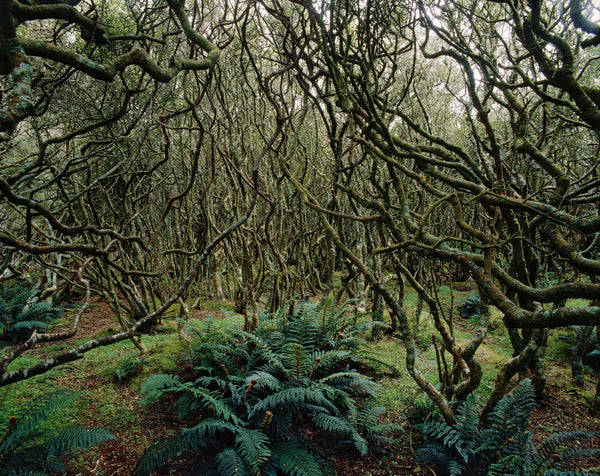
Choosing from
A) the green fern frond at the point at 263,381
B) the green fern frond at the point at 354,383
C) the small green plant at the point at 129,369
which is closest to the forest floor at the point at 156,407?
the small green plant at the point at 129,369

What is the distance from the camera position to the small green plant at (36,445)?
7.59ft

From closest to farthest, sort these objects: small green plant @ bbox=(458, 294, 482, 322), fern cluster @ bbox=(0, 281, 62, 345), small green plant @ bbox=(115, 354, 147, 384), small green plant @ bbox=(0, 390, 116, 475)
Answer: small green plant @ bbox=(0, 390, 116, 475), small green plant @ bbox=(115, 354, 147, 384), fern cluster @ bbox=(0, 281, 62, 345), small green plant @ bbox=(458, 294, 482, 322)

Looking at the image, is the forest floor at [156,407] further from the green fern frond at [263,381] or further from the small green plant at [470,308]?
the small green plant at [470,308]

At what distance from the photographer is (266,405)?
10.1 feet

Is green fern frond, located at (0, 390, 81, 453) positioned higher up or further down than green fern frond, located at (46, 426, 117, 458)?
higher up

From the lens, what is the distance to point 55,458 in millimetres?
2570

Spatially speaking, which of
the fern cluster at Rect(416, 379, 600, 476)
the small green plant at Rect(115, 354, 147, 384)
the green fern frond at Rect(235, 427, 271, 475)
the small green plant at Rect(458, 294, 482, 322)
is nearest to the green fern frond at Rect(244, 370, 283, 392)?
the green fern frond at Rect(235, 427, 271, 475)

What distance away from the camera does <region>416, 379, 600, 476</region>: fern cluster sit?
2.49 meters

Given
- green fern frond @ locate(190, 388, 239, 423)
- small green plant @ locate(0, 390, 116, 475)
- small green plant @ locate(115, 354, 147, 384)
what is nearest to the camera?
small green plant @ locate(0, 390, 116, 475)

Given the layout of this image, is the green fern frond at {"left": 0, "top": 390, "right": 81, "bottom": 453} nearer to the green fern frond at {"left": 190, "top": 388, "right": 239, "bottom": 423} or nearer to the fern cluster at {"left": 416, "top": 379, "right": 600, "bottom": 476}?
the green fern frond at {"left": 190, "top": 388, "right": 239, "bottom": 423}

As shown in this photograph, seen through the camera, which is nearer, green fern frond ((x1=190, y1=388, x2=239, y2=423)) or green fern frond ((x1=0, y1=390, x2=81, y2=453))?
green fern frond ((x1=0, y1=390, x2=81, y2=453))

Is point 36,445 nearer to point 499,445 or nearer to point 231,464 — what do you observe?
point 231,464

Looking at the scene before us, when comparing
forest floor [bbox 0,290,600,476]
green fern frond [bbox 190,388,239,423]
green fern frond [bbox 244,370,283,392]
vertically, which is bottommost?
forest floor [bbox 0,290,600,476]

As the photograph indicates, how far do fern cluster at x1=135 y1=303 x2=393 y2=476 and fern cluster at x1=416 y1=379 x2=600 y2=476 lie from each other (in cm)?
51
